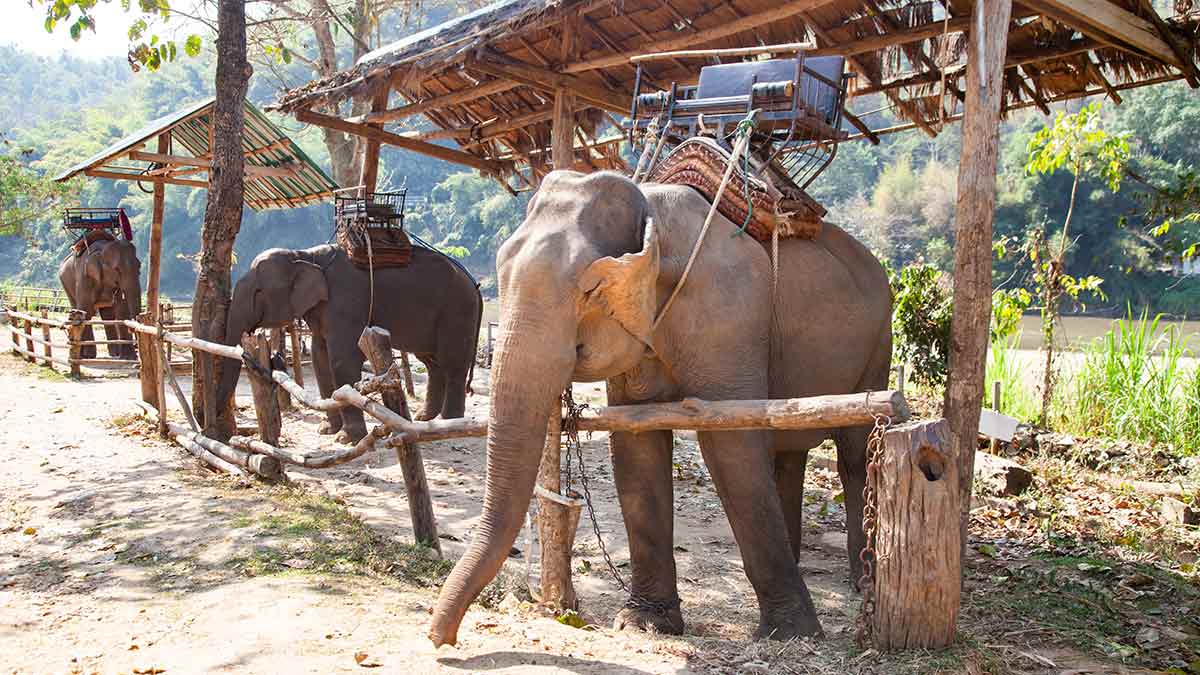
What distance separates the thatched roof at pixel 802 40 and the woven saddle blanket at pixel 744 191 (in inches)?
53.3

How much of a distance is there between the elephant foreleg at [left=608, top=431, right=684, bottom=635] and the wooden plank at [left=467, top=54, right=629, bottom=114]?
3.39 m

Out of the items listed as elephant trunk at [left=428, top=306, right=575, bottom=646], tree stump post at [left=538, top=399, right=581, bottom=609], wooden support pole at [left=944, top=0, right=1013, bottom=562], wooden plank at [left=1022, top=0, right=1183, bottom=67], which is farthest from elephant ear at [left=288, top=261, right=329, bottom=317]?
wooden plank at [left=1022, top=0, right=1183, bottom=67]

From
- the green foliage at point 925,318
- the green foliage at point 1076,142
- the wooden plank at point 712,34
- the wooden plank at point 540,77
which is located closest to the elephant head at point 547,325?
the wooden plank at point 712,34

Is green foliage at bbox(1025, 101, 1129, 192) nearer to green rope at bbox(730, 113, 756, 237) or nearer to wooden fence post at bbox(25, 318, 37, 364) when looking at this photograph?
green rope at bbox(730, 113, 756, 237)

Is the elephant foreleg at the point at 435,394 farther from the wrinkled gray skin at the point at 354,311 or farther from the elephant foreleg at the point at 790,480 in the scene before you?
the elephant foreleg at the point at 790,480

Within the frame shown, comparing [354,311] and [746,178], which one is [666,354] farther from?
[354,311]

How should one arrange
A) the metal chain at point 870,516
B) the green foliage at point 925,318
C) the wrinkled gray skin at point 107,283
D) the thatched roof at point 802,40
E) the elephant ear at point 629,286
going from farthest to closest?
the wrinkled gray skin at point 107,283, the green foliage at point 925,318, the thatched roof at point 802,40, the elephant ear at point 629,286, the metal chain at point 870,516

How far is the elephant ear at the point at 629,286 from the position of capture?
3658mm

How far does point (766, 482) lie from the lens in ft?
13.3

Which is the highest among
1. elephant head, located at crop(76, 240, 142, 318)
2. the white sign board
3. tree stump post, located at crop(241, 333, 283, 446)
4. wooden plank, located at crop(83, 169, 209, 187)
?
wooden plank, located at crop(83, 169, 209, 187)

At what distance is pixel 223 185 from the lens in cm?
761

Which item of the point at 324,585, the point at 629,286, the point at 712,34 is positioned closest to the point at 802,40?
the point at 712,34

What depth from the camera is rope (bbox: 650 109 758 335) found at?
407 centimetres

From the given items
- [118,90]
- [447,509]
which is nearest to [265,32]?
[447,509]
